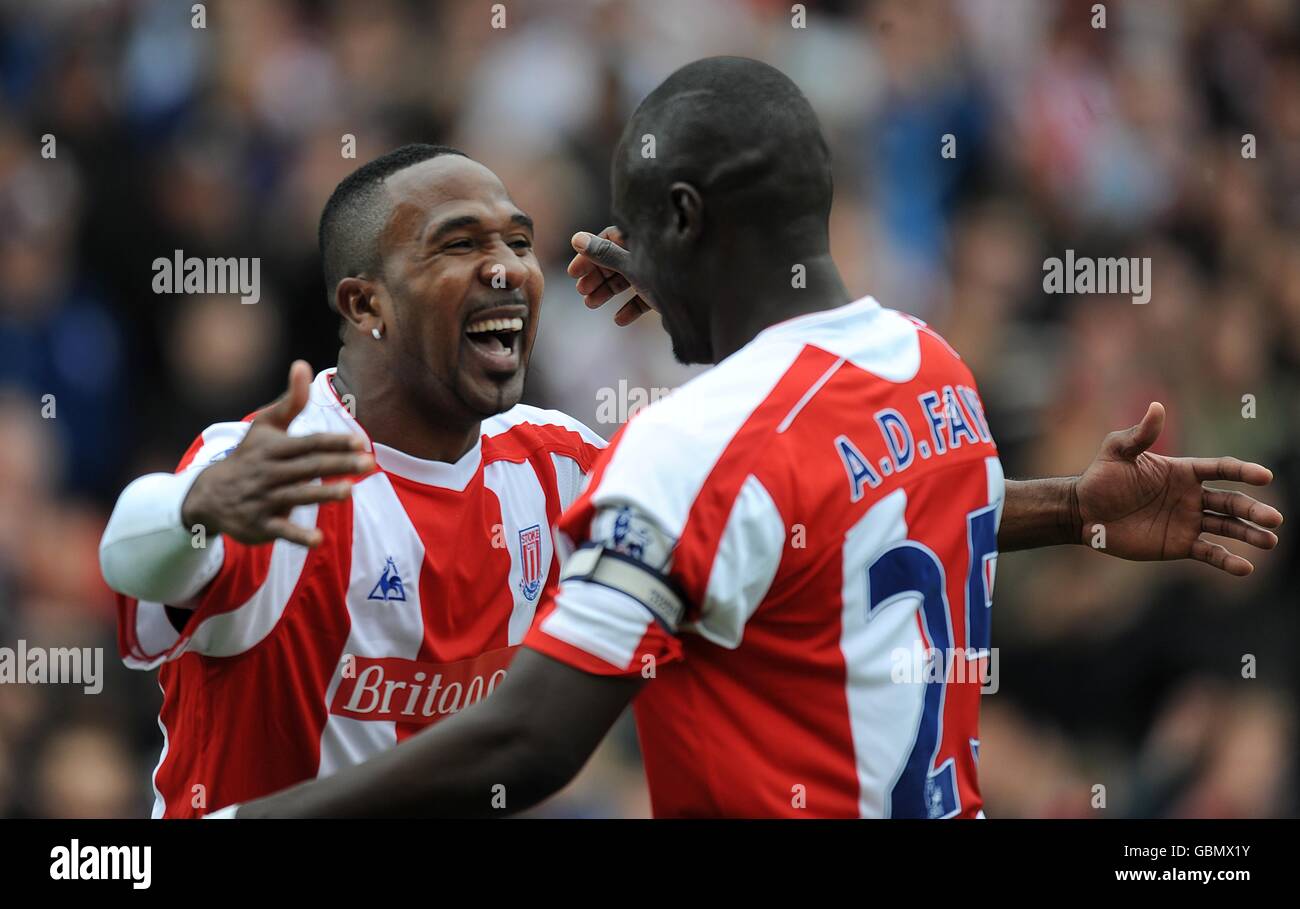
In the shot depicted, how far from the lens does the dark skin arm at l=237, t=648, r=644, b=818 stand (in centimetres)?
246

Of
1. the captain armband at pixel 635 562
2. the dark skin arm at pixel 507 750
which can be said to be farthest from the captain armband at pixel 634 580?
the dark skin arm at pixel 507 750

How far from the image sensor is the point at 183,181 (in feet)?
22.4

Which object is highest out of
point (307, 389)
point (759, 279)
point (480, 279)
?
point (480, 279)

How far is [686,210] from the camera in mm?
2807

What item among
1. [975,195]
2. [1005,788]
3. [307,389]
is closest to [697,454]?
[307,389]

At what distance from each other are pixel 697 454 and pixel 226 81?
5.15 m

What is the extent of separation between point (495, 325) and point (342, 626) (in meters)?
0.80

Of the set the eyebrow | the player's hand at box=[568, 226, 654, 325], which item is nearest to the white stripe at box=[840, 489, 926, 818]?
the player's hand at box=[568, 226, 654, 325]

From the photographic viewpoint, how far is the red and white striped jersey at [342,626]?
3342 millimetres

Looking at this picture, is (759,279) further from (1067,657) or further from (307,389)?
(1067,657)

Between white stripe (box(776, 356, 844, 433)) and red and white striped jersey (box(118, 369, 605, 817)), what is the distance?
122cm

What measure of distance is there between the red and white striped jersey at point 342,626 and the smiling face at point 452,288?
0.22 meters

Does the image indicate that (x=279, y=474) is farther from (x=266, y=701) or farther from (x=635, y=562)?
(x=266, y=701)
